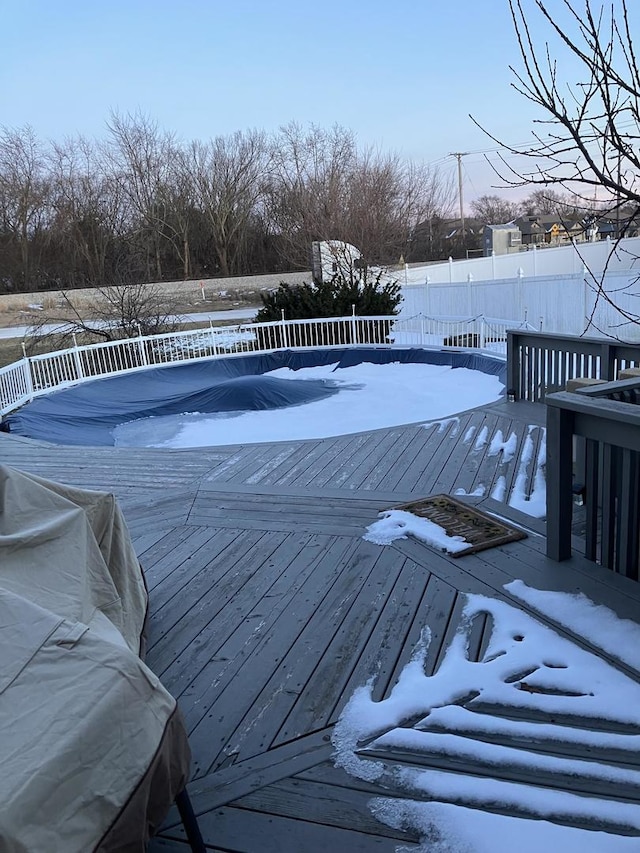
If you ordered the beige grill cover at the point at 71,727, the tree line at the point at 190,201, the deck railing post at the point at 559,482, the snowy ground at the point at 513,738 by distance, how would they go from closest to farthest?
the beige grill cover at the point at 71,727
the snowy ground at the point at 513,738
the deck railing post at the point at 559,482
the tree line at the point at 190,201

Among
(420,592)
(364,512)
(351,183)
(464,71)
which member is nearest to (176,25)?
(351,183)

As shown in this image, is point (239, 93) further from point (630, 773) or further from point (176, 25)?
point (630, 773)

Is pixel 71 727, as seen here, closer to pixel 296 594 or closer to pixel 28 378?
pixel 296 594

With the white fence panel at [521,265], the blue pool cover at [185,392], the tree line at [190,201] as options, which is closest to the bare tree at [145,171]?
the tree line at [190,201]

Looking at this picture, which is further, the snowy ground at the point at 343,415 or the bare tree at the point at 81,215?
the bare tree at the point at 81,215

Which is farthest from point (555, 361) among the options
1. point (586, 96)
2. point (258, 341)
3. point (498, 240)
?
point (498, 240)

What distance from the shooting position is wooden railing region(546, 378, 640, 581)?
9.00 feet

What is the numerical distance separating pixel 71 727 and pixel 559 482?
2.48 metres

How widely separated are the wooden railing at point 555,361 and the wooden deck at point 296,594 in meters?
0.83

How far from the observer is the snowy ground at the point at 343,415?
A: 26.7ft

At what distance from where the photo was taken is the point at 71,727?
4.30ft

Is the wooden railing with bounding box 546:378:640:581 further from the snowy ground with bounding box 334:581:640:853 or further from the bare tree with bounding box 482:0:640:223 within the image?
the bare tree with bounding box 482:0:640:223

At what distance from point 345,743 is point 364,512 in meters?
2.08

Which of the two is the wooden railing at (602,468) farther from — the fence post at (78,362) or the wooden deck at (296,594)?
the fence post at (78,362)
